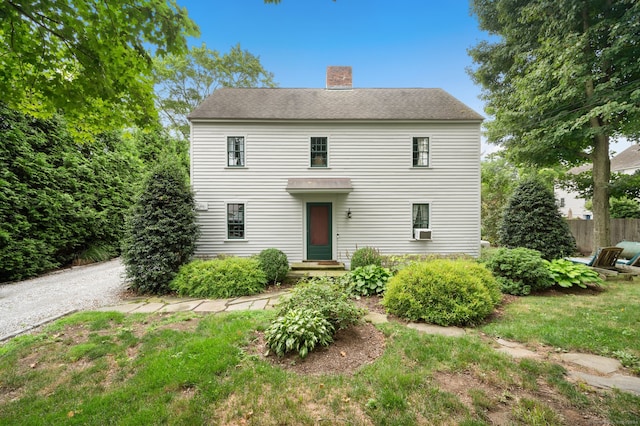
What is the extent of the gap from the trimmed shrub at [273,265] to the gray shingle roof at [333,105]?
206 inches

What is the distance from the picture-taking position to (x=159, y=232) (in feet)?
22.0

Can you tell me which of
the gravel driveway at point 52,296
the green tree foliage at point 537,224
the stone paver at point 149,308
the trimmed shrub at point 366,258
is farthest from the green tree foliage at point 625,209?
the gravel driveway at point 52,296

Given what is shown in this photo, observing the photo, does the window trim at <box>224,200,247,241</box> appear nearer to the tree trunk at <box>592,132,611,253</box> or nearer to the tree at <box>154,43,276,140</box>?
the tree trunk at <box>592,132,611,253</box>

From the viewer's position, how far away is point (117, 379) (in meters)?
2.85

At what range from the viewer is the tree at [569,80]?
7.52 m

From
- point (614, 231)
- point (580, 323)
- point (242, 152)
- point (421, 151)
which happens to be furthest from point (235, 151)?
point (614, 231)

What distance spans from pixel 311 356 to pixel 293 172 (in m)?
7.39

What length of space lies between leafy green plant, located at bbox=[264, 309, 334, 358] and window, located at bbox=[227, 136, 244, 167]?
7.49 m

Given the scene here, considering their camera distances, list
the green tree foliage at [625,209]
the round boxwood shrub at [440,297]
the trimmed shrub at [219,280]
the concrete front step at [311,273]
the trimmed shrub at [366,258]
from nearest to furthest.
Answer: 1. the round boxwood shrub at [440,297]
2. the trimmed shrub at [219,280]
3. the trimmed shrub at [366,258]
4. the concrete front step at [311,273]
5. the green tree foliage at [625,209]

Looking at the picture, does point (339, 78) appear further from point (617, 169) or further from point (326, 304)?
point (617, 169)

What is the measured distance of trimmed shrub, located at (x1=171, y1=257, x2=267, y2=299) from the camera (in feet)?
20.5

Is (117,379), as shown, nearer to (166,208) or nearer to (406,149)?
(166,208)

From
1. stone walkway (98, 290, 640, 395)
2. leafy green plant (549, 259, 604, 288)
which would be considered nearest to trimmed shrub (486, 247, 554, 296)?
leafy green plant (549, 259, 604, 288)

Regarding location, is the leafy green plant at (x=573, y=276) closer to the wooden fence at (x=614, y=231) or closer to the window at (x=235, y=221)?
the wooden fence at (x=614, y=231)
